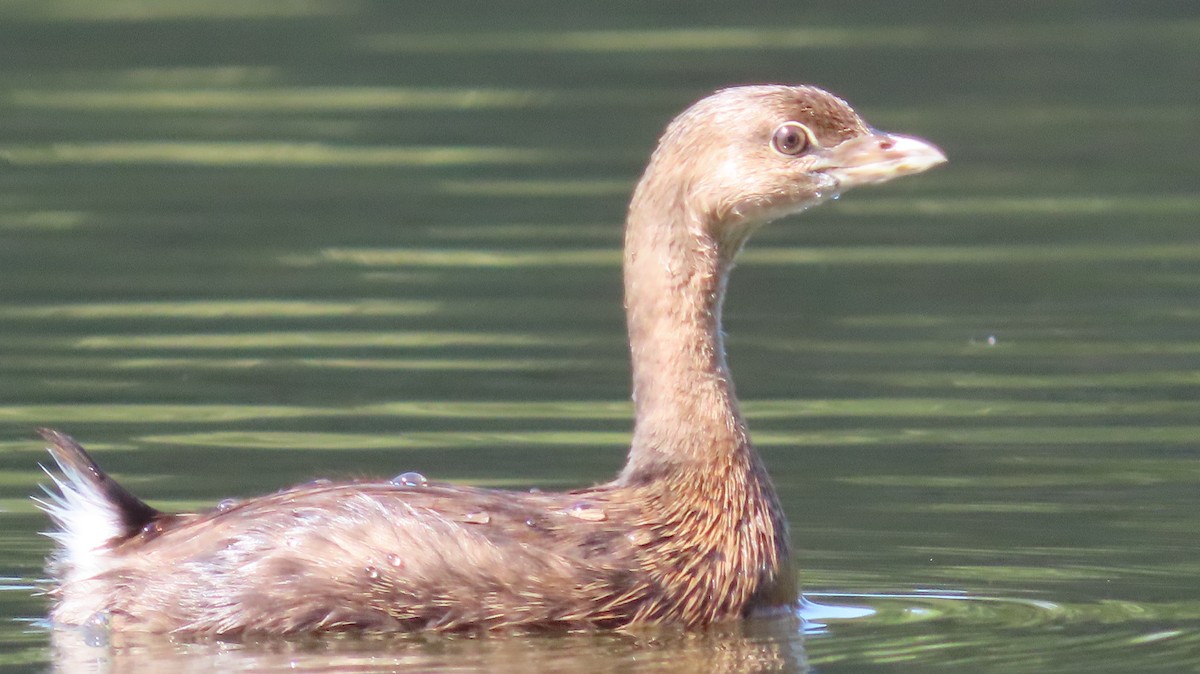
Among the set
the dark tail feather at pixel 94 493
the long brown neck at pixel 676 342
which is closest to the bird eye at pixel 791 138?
the long brown neck at pixel 676 342

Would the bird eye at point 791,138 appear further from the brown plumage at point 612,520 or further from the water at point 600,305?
the water at point 600,305

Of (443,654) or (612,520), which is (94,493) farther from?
(612,520)

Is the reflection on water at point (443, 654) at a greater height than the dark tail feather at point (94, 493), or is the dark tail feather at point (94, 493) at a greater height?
the dark tail feather at point (94, 493)

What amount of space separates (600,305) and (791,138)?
201 inches

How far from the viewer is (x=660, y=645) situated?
9.16 meters

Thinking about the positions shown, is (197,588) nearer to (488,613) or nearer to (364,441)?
(488,613)

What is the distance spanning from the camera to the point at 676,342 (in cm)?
975

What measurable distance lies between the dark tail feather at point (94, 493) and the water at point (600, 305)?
0.39m

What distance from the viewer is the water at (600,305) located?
31.9ft

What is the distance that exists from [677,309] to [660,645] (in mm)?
1249

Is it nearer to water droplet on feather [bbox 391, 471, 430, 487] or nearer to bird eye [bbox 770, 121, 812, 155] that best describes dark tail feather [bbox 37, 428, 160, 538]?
water droplet on feather [bbox 391, 471, 430, 487]

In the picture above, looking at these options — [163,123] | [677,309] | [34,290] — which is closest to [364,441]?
[677,309]

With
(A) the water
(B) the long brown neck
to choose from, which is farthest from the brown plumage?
(A) the water

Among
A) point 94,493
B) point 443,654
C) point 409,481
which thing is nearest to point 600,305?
point 409,481
